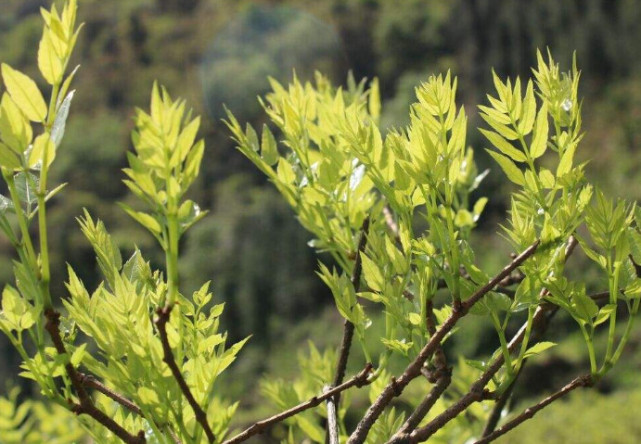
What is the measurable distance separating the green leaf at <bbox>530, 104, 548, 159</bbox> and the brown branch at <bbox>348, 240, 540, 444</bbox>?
0.04 metres

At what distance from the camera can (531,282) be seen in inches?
11.1

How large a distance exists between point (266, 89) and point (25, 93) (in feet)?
37.5

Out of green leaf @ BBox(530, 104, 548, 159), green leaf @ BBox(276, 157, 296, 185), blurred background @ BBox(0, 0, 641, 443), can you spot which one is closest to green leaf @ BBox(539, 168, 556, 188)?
green leaf @ BBox(530, 104, 548, 159)

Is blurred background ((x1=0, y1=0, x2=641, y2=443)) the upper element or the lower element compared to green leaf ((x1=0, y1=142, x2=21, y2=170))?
lower

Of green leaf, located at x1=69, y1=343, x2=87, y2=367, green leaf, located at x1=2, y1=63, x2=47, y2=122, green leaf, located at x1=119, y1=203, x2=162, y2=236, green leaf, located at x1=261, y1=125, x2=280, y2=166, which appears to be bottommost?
green leaf, located at x1=69, y1=343, x2=87, y2=367

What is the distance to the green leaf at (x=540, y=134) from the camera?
295mm

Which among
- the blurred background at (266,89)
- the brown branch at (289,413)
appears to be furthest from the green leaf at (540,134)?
the blurred background at (266,89)

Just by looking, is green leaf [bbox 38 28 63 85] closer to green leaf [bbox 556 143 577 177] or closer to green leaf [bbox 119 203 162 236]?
green leaf [bbox 119 203 162 236]

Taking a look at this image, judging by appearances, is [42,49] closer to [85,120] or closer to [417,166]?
[417,166]

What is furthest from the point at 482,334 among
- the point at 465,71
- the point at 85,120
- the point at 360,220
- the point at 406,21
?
the point at 85,120

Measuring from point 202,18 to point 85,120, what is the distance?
3127 millimetres

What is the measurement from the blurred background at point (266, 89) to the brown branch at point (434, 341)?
2.72m

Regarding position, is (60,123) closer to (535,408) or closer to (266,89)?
(535,408)

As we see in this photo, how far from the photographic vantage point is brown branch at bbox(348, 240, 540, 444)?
0.86ft
